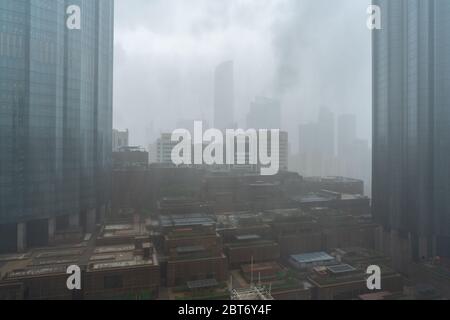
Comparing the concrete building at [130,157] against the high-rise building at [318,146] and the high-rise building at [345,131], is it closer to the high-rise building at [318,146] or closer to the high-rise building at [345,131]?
the high-rise building at [318,146]

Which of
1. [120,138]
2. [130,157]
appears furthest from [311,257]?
[120,138]

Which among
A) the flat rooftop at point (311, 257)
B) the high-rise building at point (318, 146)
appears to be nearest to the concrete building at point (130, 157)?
the flat rooftop at point (311, 257)

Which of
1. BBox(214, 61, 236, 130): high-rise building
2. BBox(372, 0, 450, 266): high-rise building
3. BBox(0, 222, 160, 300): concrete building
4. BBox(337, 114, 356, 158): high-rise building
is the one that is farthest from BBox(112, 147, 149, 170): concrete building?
BBox(337, 114, 356, 158): high-rise building

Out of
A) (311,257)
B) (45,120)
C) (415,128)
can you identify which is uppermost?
(45,120)

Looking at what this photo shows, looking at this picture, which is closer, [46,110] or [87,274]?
[87,274]

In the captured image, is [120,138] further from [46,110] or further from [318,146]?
[318,146]

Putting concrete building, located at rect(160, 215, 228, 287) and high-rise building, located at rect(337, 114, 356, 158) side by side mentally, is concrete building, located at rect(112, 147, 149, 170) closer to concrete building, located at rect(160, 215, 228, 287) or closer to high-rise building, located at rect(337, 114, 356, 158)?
concrete building, located at rect(160, 215, 228, 287)
